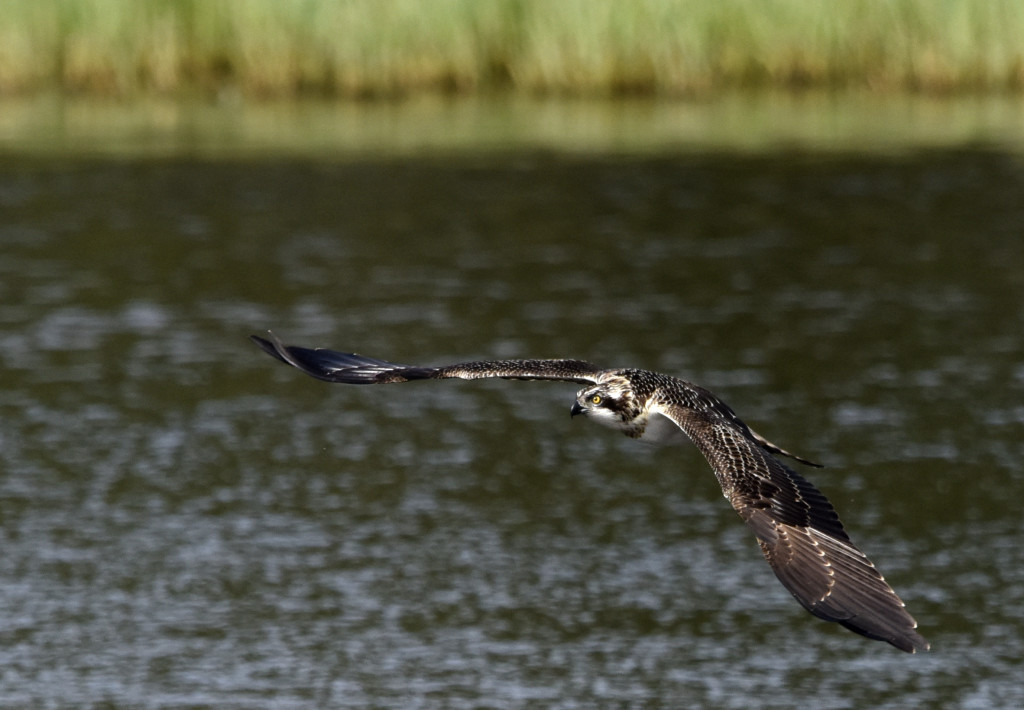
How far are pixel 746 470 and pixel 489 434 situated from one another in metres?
9.81

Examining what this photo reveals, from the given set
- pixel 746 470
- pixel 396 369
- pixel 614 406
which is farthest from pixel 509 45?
pixel 746 470

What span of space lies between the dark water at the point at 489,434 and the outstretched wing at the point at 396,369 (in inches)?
107

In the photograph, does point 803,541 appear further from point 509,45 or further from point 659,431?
point 509,45

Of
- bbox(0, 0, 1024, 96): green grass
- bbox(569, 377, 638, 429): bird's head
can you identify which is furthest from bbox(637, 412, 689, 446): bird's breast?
bbox(0, 0, 1024, 96): green grass

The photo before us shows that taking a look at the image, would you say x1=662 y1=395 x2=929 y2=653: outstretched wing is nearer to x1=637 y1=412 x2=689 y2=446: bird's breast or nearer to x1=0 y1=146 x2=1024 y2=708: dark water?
x1=637 y1=412 x2=689 y2=446: bird's breast

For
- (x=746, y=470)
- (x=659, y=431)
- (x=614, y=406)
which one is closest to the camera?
(x=746, y=470)

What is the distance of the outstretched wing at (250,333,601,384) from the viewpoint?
1057cm

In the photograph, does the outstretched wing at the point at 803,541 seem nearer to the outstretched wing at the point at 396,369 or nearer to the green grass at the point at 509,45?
the outstretched wing at the point at 396,369

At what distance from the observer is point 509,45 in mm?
34781

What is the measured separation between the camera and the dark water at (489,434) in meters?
13.6

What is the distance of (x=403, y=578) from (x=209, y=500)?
8.67 feet

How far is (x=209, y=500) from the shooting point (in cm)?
1702

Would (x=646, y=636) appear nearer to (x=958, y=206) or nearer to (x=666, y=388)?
(x=666, y=388)

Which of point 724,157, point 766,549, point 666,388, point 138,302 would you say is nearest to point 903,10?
point 724,157
